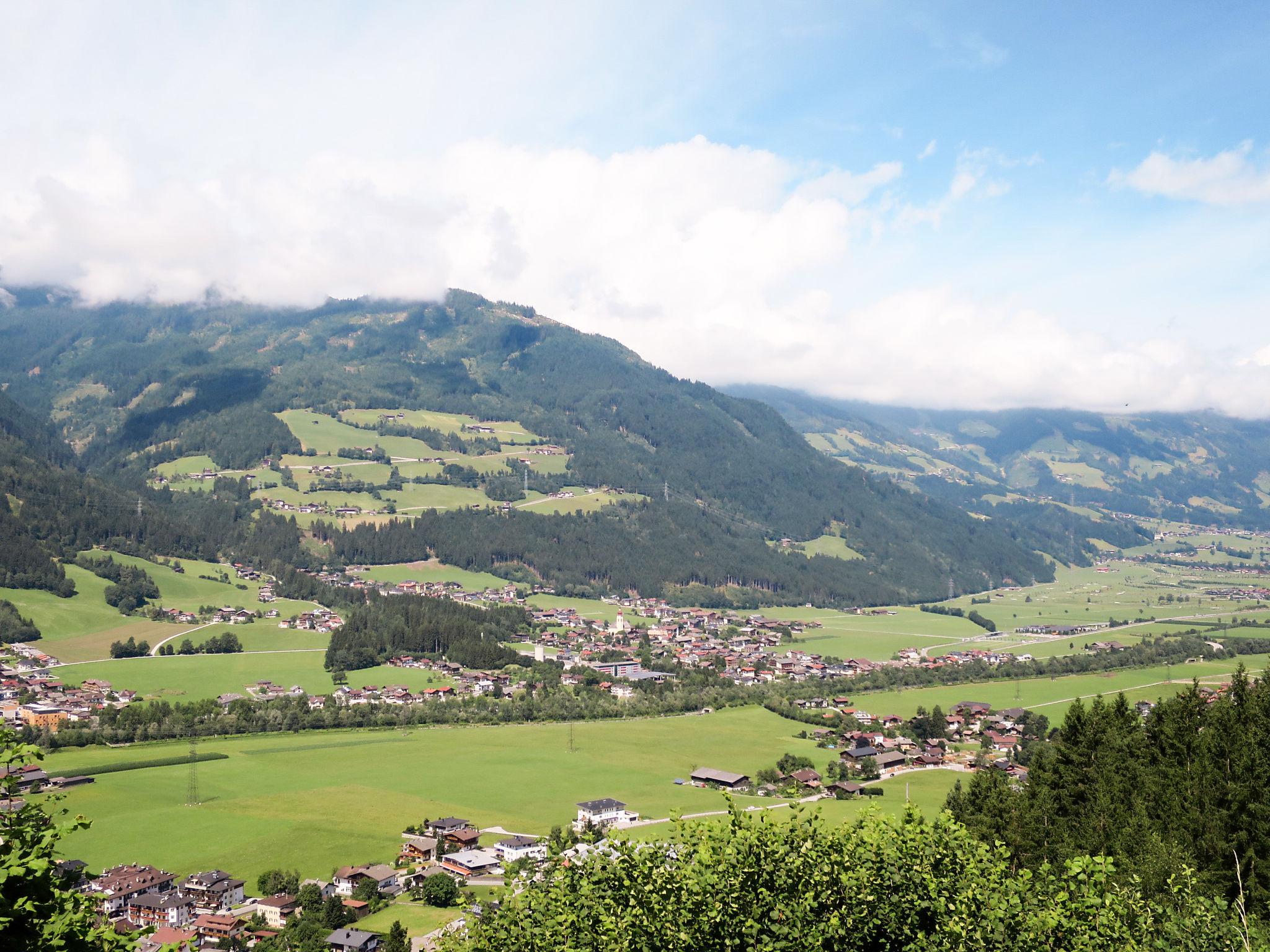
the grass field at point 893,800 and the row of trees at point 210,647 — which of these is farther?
the row of trees at point 210,647

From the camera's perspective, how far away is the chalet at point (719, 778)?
69.0 m

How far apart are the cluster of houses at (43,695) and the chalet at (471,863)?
4357 cm

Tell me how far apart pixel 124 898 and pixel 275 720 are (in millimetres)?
42391

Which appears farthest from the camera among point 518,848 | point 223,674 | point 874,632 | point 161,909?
point 874,632

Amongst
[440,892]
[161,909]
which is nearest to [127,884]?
[161,909]

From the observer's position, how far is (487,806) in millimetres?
62844

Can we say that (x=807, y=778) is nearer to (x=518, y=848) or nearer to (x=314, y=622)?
(x=518, y=848)

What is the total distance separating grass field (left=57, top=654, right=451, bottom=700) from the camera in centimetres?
9569

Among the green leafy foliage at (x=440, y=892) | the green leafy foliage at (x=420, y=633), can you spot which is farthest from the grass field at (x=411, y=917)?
the green leafy foliage at (x=420, y=633)

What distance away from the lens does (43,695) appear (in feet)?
284

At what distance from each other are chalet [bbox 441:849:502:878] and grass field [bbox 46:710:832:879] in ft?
13.7

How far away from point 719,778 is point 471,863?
81.3ft

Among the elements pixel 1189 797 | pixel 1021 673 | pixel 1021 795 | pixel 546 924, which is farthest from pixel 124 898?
pixel 1021 673

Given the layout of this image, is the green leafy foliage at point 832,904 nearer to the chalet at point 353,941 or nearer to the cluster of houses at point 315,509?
the chalet at point 353,941
